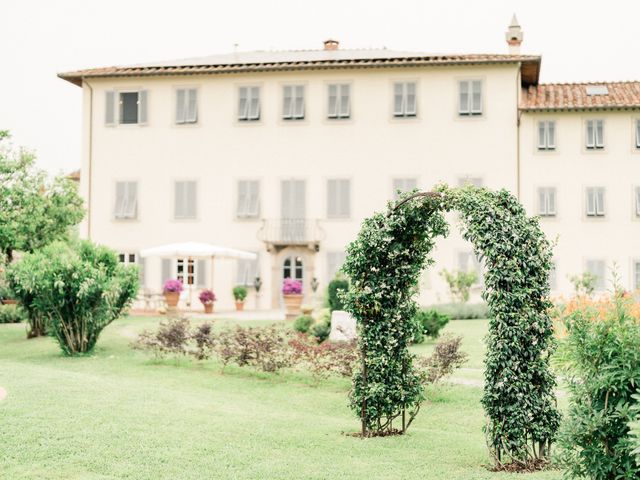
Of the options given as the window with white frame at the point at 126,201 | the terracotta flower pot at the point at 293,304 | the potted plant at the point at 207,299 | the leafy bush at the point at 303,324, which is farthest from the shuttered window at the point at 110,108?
the leafy bush at the point at 303,324

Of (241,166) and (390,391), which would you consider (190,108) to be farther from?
(390,391)

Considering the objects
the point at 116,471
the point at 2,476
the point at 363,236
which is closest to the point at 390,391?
the point at 363,236

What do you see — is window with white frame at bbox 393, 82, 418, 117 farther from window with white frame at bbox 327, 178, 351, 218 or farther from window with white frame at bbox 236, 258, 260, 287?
window with white frame at bbox 236, 258, 260, 287

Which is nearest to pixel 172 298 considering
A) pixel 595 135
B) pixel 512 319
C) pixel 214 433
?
pixel 595 135

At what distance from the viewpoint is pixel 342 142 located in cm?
2862

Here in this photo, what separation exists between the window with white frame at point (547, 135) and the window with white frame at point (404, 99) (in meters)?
4.00

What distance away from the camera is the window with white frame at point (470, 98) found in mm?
28016

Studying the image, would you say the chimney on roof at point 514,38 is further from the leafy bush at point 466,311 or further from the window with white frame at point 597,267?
the leafy bush at point 466,311

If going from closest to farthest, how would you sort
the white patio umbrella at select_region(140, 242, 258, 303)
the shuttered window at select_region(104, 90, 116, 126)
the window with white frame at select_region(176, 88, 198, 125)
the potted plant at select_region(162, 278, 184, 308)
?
the potted plant at select_region(162, 278, 184, 308) < the white patio umbrella at select_region(140, 242, 258, 303) < the window with white frame at select_region(176, 88, 198, 125) < the shuttered window at select_region(104, 90, 116, 126)

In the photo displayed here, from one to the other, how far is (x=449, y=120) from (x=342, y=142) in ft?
11.5

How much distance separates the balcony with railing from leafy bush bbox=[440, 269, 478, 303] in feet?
14.0

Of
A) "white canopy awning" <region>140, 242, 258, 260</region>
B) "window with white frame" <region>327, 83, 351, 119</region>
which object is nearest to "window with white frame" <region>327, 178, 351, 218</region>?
"window with white frame" <region>327, 83, 351, 119</region>

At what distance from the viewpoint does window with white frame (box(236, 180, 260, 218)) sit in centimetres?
2891

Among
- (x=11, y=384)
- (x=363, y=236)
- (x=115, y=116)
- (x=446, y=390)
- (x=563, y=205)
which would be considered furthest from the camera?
(x=115, y=116)
